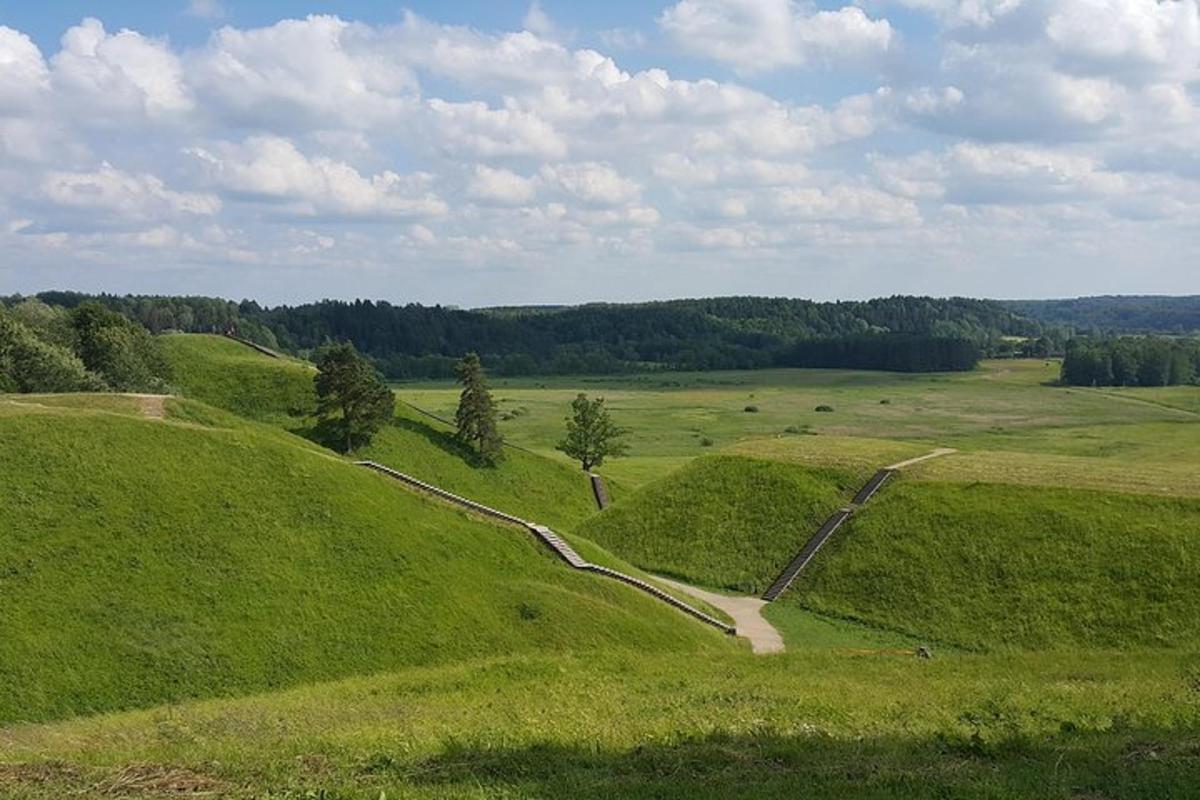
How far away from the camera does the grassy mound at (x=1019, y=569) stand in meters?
47.0

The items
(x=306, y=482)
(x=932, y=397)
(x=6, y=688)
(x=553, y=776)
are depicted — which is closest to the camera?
(x=553, y=776)

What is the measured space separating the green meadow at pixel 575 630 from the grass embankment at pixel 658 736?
0.43ft

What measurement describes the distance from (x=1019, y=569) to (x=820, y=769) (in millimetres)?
38687

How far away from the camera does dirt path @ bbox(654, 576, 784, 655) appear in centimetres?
4644

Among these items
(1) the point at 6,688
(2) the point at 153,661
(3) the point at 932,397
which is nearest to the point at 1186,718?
(2) the point at 153,661

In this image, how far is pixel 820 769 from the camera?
17.6 m

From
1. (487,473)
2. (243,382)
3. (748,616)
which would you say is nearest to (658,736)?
(748,616)

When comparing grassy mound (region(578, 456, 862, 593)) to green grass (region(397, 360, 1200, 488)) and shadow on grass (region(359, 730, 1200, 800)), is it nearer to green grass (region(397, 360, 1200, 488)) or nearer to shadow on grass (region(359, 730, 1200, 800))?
green grass (region(397, 360, 1200, 488))

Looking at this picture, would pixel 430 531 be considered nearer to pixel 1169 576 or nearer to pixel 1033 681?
pixel 1033 681

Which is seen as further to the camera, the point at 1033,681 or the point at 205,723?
the point at 1033,681

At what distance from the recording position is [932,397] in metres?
181

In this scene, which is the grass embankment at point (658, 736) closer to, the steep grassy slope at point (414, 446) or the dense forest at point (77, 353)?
the steep grassy slope at point (414, 446)

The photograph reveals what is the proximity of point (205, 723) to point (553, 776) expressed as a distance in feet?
35.4

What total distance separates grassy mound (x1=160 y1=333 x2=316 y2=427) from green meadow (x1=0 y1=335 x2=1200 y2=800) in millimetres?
11743
